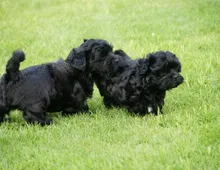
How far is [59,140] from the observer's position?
5137 millimetres

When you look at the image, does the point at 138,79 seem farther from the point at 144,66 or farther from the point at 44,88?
the point at 44,88

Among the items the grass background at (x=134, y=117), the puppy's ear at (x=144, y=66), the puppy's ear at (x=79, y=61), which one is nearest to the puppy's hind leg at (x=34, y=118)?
the grass background at (x=134, y=117)

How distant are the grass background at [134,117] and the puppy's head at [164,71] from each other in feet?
1.31

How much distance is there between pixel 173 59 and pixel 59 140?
1732 millimetres

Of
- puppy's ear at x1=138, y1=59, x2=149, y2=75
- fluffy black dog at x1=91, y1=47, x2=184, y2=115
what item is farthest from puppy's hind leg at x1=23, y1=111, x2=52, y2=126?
puppy's ear at x1=138, y1=59, x2=149, y2=75

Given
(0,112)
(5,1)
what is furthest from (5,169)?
(5,1)

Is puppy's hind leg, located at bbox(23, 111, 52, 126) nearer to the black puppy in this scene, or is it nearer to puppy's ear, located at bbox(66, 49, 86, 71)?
the black puppy

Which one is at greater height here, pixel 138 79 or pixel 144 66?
pixel 144 66

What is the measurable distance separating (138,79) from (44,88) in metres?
1.23

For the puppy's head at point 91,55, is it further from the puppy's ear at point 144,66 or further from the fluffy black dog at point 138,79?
the puppy's ear at point 144,66

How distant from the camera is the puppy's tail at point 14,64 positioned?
545cm

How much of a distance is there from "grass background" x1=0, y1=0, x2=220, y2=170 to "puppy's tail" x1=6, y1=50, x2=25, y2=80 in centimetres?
66

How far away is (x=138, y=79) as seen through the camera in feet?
19.0

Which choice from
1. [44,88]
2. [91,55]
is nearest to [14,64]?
[44,88]
